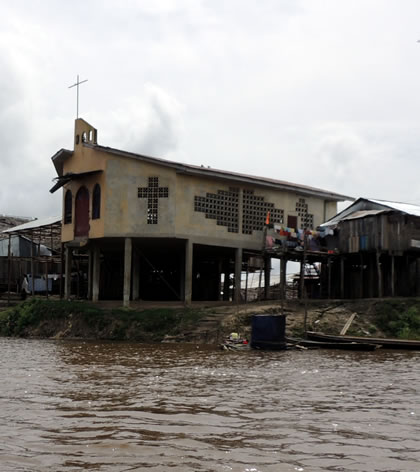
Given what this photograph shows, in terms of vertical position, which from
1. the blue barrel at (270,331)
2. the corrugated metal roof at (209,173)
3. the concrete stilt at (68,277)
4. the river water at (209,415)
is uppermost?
the corrugated metal roof at (209,173)

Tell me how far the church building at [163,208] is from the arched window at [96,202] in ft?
0.17

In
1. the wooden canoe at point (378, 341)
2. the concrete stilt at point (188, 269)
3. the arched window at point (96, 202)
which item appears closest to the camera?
the wooden canoe at point (378, 341)

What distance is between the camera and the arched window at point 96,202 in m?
34.6

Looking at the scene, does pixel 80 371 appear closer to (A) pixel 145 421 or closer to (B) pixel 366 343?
(A) pixel 145 421

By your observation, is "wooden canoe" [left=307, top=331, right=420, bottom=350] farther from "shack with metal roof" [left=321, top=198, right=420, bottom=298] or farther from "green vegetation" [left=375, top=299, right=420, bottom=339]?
"shack with metal roof" [left=321, top=198, right=420, bottom=298]

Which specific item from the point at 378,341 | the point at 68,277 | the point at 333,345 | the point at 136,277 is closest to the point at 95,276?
the point at 136,277

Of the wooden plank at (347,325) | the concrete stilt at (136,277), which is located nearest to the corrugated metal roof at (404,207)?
the wooden plank at (347,325)

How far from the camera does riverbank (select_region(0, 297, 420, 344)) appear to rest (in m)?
28.9

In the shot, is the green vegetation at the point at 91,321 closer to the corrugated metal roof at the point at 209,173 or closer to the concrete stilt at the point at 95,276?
the concrete stilt at the point at 95,276

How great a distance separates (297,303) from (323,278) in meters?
7.64

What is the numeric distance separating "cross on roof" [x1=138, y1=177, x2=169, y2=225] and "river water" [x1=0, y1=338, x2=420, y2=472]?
13.5 metres

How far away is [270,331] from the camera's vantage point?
81.6ft

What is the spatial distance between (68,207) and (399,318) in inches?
752

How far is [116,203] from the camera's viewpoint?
33.8 metres
